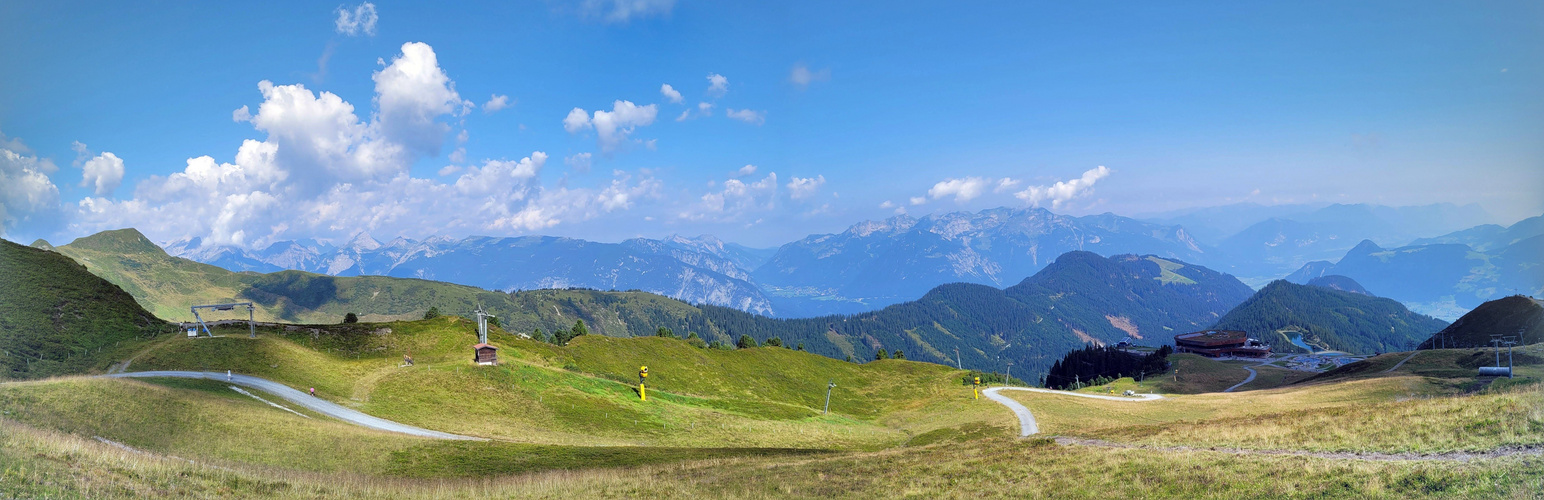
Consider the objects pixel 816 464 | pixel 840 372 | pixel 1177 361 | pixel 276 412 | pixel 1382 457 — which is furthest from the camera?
pixel 1177 361

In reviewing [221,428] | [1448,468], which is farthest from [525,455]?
[1448,468]

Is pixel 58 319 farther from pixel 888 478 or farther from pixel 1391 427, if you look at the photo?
pixel 1391 427

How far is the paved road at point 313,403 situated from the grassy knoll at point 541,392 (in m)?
1.58

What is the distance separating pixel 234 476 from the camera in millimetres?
21547

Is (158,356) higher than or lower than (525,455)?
higher

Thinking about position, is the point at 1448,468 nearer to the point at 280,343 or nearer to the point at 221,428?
the point at 221,428

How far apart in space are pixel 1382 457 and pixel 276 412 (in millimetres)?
64697

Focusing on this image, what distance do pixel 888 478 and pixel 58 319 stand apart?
124 m

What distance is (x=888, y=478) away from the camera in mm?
27094

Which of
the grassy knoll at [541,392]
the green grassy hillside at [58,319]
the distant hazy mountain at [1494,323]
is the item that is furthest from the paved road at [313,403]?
the distant hazy mountain at [1494,323]

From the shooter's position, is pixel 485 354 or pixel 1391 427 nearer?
pixel 1391 427

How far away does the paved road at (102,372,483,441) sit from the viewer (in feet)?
163

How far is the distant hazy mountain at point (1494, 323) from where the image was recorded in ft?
446

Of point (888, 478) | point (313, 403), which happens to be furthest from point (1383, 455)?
point (313, 403)
